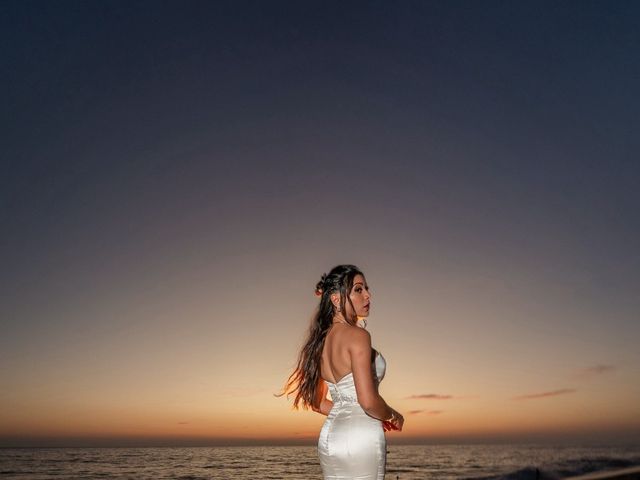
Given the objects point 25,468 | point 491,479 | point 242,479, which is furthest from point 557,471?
point 25,468

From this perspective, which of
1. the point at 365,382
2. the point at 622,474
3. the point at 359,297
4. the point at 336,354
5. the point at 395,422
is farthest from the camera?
the point at 359,297

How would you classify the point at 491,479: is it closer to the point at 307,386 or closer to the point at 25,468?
the point at 25,468

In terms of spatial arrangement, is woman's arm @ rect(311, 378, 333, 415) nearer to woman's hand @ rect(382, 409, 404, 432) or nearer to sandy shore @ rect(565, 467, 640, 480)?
woman's hand @ rect(382, 409, 404, 432)

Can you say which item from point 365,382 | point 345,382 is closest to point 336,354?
point 345,382

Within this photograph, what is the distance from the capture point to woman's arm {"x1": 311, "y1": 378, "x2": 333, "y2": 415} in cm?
338

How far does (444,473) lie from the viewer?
39.0 metres

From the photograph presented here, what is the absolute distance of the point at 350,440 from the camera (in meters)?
3.06

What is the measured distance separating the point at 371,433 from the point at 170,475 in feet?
121

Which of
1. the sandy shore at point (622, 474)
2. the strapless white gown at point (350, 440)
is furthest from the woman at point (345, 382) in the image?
the sandy shore at point (622, 474)

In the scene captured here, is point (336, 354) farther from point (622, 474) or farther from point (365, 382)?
point (622, 474)

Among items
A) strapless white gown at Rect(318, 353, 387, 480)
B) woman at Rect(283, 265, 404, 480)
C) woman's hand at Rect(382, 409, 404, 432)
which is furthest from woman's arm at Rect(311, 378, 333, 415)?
woman's hand at Rect(382, 409, 404, 432)

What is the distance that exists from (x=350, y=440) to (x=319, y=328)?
63cm

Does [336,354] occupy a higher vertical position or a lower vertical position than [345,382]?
higher

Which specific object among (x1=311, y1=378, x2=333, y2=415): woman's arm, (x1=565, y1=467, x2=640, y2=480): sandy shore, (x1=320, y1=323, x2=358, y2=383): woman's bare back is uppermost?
(x1=320, y1=323, x2=358, y2=383): woman's bare back
